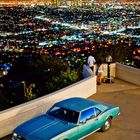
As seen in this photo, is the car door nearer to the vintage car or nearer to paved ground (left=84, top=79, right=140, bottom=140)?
the vintage car

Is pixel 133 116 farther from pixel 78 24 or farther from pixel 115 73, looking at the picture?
pixel 78 24

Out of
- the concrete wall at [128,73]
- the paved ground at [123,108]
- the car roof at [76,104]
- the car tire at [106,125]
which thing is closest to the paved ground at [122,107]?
the paved ground at [123,108]

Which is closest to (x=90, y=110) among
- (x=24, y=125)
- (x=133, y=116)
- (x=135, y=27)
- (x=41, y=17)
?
(x=24, y=125)

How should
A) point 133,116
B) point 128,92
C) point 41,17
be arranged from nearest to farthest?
point 133,116 → point 128,92 → point 41,17

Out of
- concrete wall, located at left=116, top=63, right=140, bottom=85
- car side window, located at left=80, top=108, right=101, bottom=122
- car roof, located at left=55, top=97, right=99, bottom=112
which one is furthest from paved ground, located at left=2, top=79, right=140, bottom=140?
car roof, located at left=55, top=97, right=99, bottom=112

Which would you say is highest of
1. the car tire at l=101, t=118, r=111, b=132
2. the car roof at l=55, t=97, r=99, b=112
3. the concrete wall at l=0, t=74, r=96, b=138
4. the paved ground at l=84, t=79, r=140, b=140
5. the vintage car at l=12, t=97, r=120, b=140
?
the car roof at l=55, t=97, r=99, b=112

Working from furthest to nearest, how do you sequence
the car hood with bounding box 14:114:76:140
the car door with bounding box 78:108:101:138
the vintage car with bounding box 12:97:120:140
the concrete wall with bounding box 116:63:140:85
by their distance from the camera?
the concrete wall with bounding box 116:63:140:85 < the car door with bounding box 78:108:101:138 < the vintage car with bounding box 12:97:120:140 < the car hood with bounding box 14:114:76:140

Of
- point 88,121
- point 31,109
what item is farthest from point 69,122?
point 31,109

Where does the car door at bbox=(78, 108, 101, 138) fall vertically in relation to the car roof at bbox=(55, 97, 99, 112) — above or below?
below
